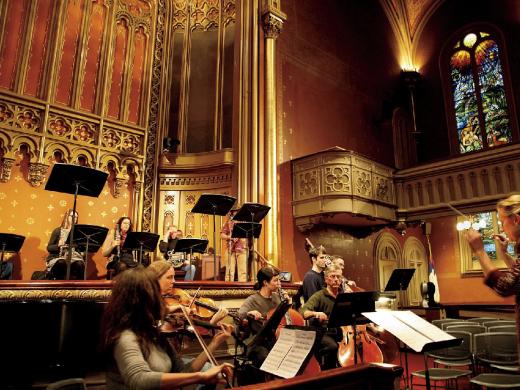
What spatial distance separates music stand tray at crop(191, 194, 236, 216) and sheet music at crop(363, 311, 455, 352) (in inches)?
174

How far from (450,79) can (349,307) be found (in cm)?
1383

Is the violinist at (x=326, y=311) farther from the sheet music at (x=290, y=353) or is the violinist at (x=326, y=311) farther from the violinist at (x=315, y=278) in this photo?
the sheet music at (x=290, y=353)

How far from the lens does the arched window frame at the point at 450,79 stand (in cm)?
1338

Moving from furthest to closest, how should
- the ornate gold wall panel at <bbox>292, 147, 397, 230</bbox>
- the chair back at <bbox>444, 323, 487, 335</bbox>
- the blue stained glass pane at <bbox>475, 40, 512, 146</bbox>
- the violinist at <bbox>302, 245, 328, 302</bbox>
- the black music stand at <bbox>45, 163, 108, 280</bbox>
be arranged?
the blue stained glass pane at <bbox>475, 40, 512, 146</bbox> < the ornate gold wall panel at <bbox>292, 147, 397, 230</bbox> < the violinist at <bbox>302, 245, 328, 302</bbox> < the black music stand at <bbox>45, 163, 108, 280</bbox> < the chair back at <bbox>444, 323, 487, 335</bbox>

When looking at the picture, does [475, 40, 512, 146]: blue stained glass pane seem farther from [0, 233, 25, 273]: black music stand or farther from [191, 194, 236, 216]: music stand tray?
[0, 233, 25, 273]: black music stand

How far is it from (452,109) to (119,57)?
10939mm

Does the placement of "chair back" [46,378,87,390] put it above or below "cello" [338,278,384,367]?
above

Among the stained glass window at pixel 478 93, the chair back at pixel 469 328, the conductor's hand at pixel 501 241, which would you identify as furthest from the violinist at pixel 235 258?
the stained glass window at pixel 478 93

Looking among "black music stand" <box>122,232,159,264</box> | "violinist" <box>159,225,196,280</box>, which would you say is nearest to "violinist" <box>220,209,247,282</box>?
"violinist" <box>159,225,196,280</box>

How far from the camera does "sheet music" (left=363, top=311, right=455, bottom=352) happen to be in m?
2.88

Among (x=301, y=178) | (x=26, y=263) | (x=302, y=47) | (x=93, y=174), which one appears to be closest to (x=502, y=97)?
(x=302, y=47)

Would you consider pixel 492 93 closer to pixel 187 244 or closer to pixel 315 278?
pixel 315 278

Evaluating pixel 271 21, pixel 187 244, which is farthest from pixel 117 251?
pixel 271 21

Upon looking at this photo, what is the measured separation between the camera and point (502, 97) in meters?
13.8
